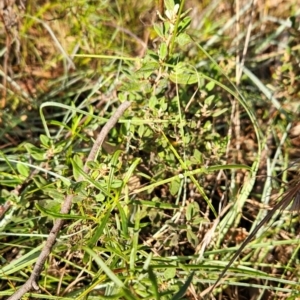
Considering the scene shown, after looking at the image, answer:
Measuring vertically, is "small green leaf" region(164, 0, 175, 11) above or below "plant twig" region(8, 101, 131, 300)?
above

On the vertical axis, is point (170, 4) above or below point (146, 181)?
above

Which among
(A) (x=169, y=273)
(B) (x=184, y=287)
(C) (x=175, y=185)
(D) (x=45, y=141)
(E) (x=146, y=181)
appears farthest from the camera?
(E) (x=146, y=181)

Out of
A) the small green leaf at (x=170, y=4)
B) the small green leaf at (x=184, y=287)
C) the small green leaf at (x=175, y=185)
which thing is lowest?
the small green leaf at (x=184, y=287)

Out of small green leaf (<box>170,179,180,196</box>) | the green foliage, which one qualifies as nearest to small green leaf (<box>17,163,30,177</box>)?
the green foliage

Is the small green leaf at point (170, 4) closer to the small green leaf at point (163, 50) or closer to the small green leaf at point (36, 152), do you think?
the small green leaf at point (163, 50)

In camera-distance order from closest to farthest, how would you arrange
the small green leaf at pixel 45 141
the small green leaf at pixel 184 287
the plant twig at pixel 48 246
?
the small green leaf at pixel 184 287 → the plant twig at pixel 48 246 → the small green leaf at pixel 45 141

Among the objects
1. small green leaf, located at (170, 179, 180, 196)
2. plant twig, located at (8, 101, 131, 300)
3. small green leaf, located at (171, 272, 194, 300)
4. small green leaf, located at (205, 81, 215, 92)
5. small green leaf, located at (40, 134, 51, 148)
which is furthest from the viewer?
small green leaf, located at (205, 81, 215, 92)

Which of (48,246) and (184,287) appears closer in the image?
(184,287)

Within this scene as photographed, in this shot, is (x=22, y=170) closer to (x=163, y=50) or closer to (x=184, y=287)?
(x=163, y=50)

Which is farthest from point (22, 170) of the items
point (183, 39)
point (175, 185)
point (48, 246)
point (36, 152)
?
point (183, 39)

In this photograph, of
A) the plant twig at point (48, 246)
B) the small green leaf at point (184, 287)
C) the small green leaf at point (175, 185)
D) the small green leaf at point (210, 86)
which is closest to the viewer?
the small green leaf at point (184, 287)

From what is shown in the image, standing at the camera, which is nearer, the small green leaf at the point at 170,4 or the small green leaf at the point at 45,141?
the small green leaf at the point at 170,4

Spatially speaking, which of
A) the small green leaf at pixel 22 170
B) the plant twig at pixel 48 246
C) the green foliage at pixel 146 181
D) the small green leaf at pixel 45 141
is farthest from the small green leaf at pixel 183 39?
the small green leaf at pixel 22 170

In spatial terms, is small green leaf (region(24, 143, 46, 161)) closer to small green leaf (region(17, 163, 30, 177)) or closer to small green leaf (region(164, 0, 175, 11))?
small green leaf (region(17, 163, 30, 177))
